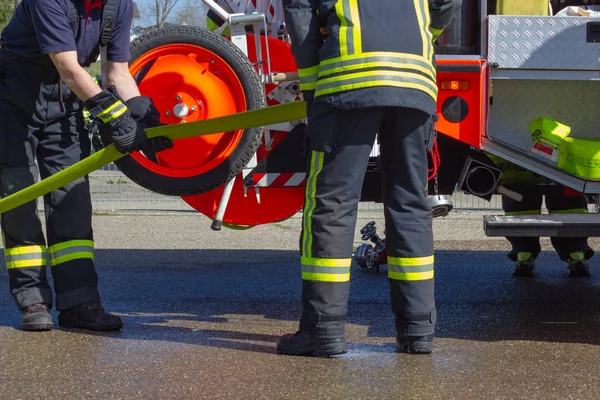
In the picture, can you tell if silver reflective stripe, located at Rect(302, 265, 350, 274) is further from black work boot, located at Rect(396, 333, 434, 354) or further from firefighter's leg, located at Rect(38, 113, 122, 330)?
firefighter's leg, located at Rect(38, 113, 122, 330)

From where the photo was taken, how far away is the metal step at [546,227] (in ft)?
13.6

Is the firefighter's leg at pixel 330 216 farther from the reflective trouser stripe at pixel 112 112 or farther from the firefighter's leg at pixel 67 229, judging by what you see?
the firefighter's leg at pixel 67 229

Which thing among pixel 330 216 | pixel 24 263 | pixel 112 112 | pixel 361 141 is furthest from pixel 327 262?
pixel 24 263

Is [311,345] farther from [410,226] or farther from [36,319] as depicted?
[36,319]

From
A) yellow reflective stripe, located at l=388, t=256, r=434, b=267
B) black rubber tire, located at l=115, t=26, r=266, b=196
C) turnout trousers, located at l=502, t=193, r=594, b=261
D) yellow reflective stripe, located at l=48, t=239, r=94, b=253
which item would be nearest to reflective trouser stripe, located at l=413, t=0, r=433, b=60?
yellow reflective stripe, located at l=388, t=256, r=434, b=267

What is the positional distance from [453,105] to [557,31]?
1.91 feet

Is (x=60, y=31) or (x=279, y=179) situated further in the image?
(x=279, y=179)

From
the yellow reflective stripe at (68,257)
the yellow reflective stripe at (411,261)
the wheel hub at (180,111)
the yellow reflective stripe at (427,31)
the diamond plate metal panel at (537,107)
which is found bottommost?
the yellow reflective stripe at (68,257)

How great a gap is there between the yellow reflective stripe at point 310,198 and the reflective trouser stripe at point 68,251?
1249 millimetres

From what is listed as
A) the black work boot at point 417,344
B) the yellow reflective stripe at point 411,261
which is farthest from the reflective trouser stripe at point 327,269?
the black work boot at point 417,344

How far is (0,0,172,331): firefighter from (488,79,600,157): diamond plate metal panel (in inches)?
65.2

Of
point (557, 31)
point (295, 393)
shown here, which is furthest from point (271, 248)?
point (295, 393)

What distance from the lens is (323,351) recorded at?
399 centimetres

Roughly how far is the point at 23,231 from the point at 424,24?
2.15 metres
